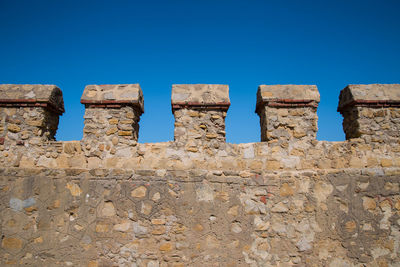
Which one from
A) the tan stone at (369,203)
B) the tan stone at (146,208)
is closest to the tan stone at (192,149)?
the tan stone at (146,208)

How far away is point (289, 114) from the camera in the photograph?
351 centimetres

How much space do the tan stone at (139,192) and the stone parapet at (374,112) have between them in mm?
2950

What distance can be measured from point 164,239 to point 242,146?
1.53m

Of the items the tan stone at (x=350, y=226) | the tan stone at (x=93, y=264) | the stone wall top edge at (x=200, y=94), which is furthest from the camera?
the stone wall top edge at (x=200, y=94)

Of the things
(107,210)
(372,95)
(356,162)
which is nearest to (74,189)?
(107,210)

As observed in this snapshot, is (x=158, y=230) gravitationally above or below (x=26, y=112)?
below

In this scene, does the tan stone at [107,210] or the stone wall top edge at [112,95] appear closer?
the tan stone at [107,210]

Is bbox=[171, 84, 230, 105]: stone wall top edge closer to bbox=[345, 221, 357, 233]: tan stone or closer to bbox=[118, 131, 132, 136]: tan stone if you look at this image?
bbox=[118, 131, 132, 136]: tan stone

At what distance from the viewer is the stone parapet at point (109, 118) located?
3420mm

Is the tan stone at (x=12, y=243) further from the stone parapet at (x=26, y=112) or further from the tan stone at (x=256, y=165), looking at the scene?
the tan stone at (x=256, y=165)

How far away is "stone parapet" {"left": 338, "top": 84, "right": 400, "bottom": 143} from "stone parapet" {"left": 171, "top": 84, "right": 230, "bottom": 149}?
1783 mm

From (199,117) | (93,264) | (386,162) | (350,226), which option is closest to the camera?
(93,264)

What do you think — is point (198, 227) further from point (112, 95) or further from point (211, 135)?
point (112, 95)

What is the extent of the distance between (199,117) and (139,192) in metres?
1.25
